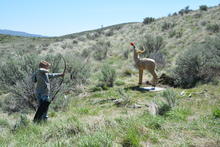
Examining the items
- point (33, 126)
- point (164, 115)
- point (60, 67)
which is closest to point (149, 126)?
point (164, 115)

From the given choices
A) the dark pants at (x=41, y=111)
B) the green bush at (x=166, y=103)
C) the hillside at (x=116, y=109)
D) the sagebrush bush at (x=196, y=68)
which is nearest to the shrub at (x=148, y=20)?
the hillside at (x=116, y=109)

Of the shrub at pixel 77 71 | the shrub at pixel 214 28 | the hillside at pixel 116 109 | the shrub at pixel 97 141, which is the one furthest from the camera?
the shrub at pixel 214 28

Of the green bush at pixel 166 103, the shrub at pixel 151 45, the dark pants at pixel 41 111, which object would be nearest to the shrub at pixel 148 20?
the shrub at pixel 151 45

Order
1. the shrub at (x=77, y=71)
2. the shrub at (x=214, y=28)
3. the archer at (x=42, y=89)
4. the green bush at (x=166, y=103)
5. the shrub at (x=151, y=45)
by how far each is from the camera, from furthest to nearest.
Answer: the shrub at (x=214, y=28) → the shrub at (x=151, y=45) → the shrub at (x=77, y=71) → the green bush at (x=166, y=103) → the archer at (x=42, y=89)

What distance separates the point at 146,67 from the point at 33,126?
18.1 ft

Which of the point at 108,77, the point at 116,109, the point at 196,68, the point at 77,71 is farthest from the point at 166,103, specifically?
the point at 77,71

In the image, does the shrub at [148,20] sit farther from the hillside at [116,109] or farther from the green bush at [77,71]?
the green bush at [77,71]

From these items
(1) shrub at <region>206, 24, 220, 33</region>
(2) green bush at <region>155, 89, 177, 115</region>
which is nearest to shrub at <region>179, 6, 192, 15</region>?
(1) shrub at <region>206, 24, 220, 33</region>

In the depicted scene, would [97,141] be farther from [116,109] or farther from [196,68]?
[196,68]

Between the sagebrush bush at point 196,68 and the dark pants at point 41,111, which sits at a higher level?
the sagebrush bush at point 196,68

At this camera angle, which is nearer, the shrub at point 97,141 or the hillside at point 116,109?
the shrub at point 97,141

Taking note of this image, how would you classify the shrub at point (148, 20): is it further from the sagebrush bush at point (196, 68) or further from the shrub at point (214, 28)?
the sagebrush bush at point (196, 68)

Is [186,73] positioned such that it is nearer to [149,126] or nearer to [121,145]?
[149,126]

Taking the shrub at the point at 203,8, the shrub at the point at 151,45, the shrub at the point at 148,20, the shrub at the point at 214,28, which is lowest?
the shrub at the point at 151,45
